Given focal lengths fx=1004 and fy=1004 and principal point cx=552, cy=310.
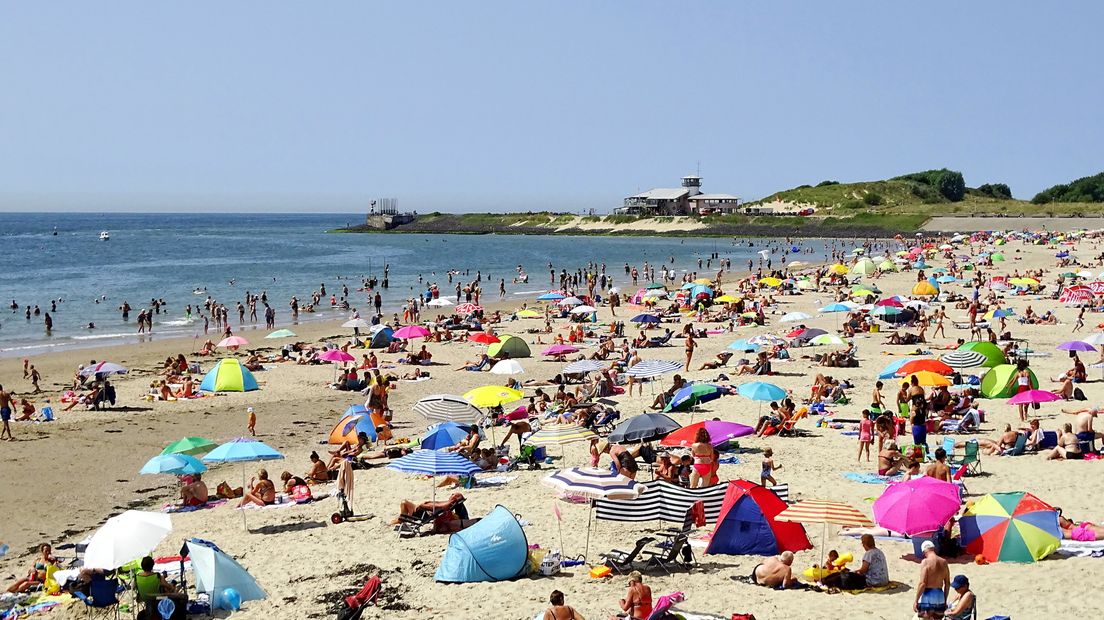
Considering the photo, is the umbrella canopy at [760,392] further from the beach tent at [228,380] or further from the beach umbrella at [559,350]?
the beach tent at [228,380]

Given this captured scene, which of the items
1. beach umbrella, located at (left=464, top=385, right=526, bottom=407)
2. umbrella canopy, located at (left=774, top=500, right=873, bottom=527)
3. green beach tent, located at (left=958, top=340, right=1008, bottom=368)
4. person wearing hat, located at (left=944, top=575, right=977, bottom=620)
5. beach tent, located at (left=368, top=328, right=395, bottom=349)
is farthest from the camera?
beach tent, located at (left=368, top=328, right=395, bottom=349)

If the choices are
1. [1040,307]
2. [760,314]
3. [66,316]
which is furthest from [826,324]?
[66,316]

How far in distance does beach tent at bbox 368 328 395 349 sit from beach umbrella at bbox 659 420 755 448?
55.4 feet

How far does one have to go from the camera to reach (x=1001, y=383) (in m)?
17.6

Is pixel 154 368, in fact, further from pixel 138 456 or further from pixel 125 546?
pixel 125 546

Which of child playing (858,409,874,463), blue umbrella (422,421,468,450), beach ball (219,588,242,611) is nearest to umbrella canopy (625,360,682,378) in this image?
child playing (858,409,874,463)

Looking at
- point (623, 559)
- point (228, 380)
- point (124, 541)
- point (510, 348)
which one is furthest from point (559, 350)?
point (124, 541)

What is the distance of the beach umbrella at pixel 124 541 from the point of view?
10227mm

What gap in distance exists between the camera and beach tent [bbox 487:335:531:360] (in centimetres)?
2655

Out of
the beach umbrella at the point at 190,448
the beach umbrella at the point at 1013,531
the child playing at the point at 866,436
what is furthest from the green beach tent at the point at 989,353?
the beach umbrella at the point at 190,448

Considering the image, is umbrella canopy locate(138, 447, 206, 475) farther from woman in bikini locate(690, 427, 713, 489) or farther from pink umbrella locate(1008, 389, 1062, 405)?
pink umbrella locate(1008, 389, 1062, 405)

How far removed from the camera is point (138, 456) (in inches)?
724

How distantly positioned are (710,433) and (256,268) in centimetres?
6532

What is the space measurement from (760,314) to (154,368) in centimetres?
1918
